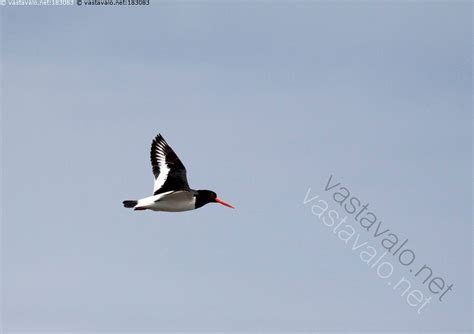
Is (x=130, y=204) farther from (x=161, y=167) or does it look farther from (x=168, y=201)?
(x=161, y=167)

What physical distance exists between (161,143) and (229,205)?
7.52 feet

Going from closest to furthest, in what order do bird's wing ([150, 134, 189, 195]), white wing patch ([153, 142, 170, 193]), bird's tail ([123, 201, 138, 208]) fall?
bird's tail ([123, 201, 138, 208]), bird's wing ([150, 134, 189, 195]), white wing patch ([153, 142, 170, 193])

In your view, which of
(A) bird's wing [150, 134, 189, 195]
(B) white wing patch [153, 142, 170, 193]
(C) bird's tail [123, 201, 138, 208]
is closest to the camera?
(C) bird's tail [123, 201, 138, 208]

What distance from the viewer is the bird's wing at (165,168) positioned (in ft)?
59.1

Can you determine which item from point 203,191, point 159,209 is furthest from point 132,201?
point 203,191

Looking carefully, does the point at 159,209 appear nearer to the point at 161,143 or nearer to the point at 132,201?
the point at 132,201

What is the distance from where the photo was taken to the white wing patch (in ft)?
59.8

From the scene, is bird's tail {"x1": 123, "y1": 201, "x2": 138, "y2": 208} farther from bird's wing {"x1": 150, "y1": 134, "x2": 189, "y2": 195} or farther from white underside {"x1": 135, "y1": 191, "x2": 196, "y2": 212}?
bird's wing {"x1": 150, "y1": 134, "x2": 189, "y2": 195}

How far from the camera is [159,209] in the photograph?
1736cm

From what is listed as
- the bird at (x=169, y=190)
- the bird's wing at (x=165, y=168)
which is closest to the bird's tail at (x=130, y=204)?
the bird at (x=169, y=190)

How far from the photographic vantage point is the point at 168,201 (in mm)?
17203

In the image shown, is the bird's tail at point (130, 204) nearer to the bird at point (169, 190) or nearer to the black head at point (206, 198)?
the bird at point (169, 190)

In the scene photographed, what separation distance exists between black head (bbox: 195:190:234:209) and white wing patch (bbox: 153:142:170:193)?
0.86 metres

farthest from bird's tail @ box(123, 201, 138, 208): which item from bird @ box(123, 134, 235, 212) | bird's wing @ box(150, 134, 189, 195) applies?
bird's wing @ box(150, 134, 189, 195)
